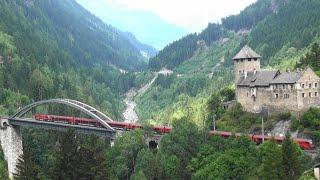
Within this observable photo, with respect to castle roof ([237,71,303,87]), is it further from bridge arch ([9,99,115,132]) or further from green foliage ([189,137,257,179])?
bridge arch ([9,99,115,132])

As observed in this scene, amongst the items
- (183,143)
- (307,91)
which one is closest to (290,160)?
(183,143)

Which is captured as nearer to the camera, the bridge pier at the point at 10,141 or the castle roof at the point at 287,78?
the castle roof at the point at 287,78

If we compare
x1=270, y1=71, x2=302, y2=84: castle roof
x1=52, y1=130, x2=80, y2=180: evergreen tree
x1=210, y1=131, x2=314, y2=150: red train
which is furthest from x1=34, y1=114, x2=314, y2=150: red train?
x1=52, y1=130, x2=80, y2=180: evergreen tree

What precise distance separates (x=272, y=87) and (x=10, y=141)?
50587 mm

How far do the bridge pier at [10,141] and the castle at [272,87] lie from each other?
42.5m

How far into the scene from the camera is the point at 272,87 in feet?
243

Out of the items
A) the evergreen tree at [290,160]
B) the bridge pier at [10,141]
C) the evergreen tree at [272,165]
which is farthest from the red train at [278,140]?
the bridge pier at [10,141]

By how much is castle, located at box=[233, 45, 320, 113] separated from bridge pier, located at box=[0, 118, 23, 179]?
42455 millimetres

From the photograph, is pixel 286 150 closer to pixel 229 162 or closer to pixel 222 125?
pixel 229 162

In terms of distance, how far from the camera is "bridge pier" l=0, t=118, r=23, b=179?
100 metres

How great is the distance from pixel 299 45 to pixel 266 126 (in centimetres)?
10833

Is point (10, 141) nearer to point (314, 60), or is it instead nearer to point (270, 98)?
point (270, 98)

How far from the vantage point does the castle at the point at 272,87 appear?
70.6 m

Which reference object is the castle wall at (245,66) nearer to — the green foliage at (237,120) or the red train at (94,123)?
the green foliage at (237,120)
